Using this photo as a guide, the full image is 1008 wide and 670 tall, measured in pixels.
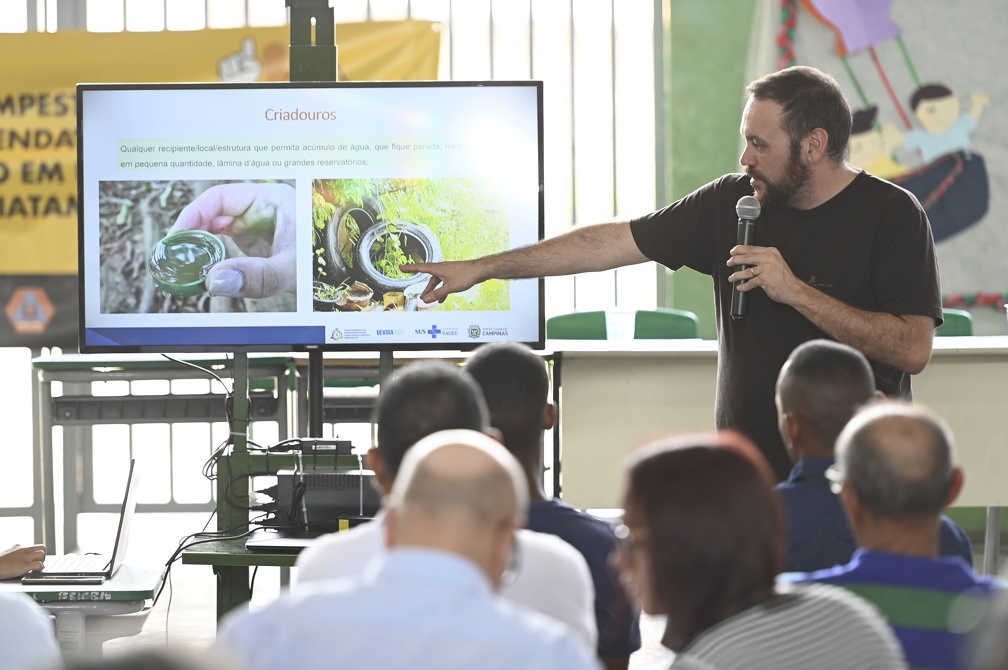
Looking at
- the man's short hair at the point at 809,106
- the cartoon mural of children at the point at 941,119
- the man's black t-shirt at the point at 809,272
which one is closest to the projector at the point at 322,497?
the man's black t-shirt at the point at 809,272

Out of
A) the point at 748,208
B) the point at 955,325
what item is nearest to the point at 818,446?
the point at 748,208

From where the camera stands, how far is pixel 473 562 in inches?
48.4

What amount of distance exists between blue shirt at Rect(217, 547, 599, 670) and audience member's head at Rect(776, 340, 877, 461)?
3.74ft

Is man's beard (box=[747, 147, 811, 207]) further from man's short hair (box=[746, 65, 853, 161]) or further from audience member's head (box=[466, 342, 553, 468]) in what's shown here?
audience member's head (box=[466, 342, 553, 468])

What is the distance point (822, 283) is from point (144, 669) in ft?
8.04

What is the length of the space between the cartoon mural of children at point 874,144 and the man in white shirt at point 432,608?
5339 mm

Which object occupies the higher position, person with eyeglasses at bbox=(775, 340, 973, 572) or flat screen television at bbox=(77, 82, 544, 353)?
flat screen television at bbox=(77, 82, 544, 353)

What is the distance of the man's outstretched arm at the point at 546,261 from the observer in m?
3.15

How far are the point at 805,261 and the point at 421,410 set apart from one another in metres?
1.41

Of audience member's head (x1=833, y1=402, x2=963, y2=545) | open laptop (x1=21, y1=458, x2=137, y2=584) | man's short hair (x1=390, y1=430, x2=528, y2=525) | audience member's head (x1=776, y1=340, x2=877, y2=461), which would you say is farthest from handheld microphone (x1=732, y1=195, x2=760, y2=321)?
man's short hair (x1=390, y1=430, x2=528, y2=525)

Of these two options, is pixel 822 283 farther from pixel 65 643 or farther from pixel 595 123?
pixel 595 123

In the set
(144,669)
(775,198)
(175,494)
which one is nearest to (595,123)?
(175,494)

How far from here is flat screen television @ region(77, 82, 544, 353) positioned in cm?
324

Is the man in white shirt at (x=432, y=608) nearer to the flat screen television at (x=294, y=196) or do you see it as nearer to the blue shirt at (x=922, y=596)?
the blue shirt at (x=922, y=596)
